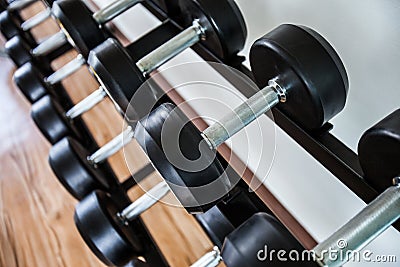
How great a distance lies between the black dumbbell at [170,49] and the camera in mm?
719

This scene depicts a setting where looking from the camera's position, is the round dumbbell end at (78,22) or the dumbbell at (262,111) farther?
the round dumbbell end at (78,22)

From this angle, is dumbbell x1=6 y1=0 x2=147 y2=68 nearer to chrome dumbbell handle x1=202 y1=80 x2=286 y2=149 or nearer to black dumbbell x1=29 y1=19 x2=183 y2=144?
black dumbbell x1=29 y1=19 x2=183 y2=144

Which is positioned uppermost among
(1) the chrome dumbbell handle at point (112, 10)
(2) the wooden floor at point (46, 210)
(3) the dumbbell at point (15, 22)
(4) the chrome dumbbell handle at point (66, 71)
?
(3) the dumbbell at point (15, 22)

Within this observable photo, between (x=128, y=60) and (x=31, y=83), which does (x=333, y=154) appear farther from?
(x=31, y=83)

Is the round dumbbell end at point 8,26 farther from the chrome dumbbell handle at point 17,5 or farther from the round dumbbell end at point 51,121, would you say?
the round dumbbell end at point 51,121

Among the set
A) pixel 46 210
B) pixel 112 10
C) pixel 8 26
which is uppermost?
pixel 8 26

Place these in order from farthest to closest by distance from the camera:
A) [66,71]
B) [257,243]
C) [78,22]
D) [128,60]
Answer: [66,71], [78,22], [128,60], [257,243]

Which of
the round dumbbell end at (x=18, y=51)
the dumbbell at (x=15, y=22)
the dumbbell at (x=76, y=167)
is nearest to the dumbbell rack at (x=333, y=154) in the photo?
the dumbbell at (x=76, y=167)

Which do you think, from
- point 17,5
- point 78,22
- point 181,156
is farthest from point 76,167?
point 17,5

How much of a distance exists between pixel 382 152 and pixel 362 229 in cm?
9

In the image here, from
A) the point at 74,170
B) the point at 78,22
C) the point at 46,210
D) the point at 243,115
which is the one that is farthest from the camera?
the point at 46,210

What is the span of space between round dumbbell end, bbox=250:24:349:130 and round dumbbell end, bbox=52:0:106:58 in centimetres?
39

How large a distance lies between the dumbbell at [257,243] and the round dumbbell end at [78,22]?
0.52 metres

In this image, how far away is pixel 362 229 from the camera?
0.51 m
